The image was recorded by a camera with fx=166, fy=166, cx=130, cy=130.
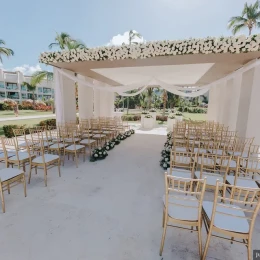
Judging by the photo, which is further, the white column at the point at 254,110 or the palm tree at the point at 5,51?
the palm tree at the point at 5,51

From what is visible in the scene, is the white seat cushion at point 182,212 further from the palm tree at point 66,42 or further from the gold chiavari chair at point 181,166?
the palm tree at point 66,42

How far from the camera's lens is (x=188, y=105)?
31.3 metres

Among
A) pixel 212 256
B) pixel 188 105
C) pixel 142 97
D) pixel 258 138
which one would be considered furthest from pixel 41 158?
pixel 188 105

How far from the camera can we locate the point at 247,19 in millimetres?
14203

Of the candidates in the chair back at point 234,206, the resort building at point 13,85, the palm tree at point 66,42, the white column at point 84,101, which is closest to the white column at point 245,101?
the chair back at point 234,206

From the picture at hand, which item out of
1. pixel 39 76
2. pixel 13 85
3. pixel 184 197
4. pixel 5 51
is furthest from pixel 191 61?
pixel 13 85

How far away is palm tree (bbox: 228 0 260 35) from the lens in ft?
45.4

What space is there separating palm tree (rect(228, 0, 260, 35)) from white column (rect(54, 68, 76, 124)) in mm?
15555

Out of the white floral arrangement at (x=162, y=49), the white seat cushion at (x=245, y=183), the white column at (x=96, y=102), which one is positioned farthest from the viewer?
the white column at (x=96, y=102)

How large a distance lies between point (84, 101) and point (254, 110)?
7674 mm

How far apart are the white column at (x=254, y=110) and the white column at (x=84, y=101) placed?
745 centimetres

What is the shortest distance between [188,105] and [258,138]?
27376 mm

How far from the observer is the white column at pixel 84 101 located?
8995 mm

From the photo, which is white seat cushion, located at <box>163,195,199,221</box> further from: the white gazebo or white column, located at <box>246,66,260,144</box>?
white column, located at <box>246,66,260,144</box>
